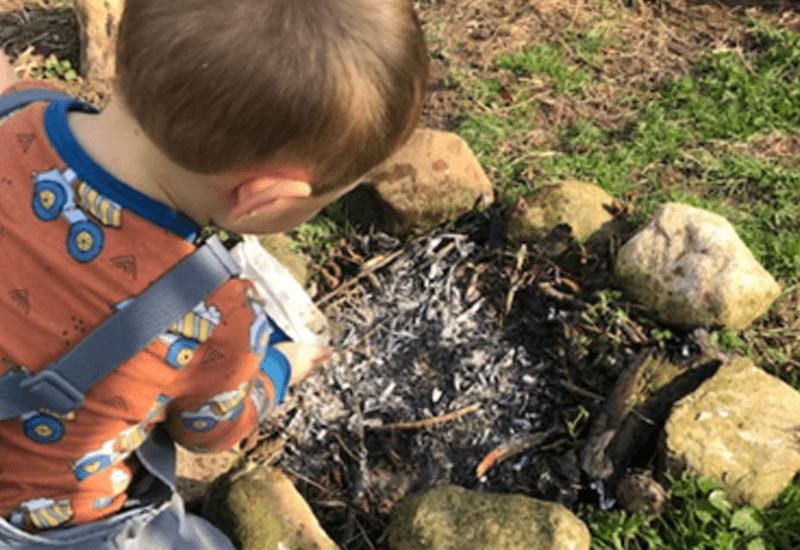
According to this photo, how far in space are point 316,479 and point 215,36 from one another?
1.73m

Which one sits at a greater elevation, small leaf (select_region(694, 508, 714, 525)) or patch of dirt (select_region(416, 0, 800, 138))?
patch of dirt (select_region(416, 0, 800, 138))

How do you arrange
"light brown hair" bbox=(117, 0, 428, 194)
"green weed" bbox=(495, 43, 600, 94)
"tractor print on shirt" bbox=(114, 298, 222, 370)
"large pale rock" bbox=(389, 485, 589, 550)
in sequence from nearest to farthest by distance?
"light brown hair" bbox=(117, 0, 428, 194) < "tractor print on shirt" bbox=(114, 298, 222, 370) < "large pale rock" bbox=(389, 485, 589, 550) < "green weed" bbox=(495, 43, 600, 94)

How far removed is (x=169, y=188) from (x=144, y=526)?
95 centimetres

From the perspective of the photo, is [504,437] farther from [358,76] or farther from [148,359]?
[358,76]

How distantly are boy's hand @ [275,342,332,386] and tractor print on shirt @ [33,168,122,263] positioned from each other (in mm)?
1095

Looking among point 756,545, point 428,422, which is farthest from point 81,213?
point 756,545

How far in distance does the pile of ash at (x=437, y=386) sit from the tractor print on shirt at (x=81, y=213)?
139cm

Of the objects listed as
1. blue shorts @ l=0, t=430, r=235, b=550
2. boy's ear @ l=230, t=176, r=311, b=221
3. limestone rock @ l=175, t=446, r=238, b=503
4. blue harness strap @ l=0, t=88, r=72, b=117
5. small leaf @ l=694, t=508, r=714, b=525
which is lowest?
small leaf @ l=694, t=508, r=714, b=525

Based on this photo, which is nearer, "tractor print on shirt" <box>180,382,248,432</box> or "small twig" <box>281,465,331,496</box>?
"tractor print on shirt" <box>180,382,248,432</box>

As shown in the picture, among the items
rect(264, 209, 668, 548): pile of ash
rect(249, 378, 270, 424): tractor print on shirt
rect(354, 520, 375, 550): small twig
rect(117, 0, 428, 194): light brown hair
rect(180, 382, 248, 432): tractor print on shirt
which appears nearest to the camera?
rect(117, 0, 428, 194): light brown hair

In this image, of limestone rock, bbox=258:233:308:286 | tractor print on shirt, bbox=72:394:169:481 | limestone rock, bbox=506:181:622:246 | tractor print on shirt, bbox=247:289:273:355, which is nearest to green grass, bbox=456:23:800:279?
limestone rock, bbox=506:181:622:246

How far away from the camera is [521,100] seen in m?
3.90

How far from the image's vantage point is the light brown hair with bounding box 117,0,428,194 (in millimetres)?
1335

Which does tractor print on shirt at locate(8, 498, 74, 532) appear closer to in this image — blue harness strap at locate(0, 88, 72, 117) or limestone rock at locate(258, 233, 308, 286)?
blue harness strap at locate(0, 88, 72, 117)
